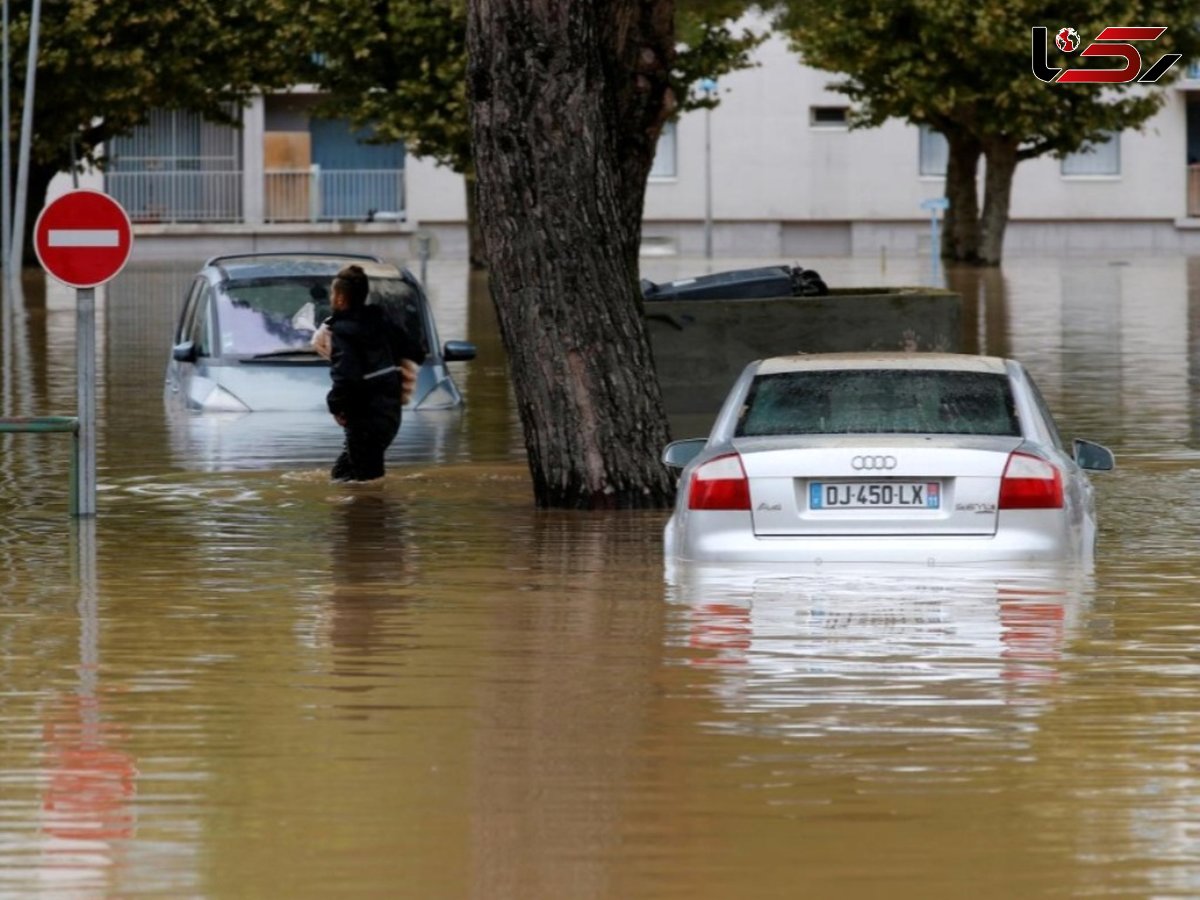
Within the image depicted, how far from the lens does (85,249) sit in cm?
1500

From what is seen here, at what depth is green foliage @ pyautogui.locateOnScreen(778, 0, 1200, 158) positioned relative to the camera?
57875 millimetres

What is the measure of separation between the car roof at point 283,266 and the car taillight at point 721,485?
11072mm

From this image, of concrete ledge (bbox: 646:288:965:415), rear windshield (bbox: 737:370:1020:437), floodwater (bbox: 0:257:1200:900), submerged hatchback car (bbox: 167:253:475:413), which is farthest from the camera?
concrete ledge (bbox: 646:288:965:415)

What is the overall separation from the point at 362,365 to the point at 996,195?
45.2 meters

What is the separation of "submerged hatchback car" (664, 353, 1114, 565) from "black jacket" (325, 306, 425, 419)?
19.0 feet

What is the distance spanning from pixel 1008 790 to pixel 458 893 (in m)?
1.85

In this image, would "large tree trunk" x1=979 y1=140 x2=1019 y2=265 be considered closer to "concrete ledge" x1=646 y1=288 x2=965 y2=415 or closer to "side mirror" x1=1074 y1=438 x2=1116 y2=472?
"concrete ledge" x1=646 y1=288 x2=965 y2=415

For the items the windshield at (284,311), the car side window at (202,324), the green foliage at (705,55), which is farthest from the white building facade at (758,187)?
the windshield at (284,311)

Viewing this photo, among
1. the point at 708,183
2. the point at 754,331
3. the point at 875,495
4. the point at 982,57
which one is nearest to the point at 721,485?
the point at 875,495

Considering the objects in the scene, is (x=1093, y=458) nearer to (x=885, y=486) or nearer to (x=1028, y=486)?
(x=1028, y=486)

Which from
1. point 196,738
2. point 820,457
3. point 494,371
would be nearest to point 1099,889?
point 196,738

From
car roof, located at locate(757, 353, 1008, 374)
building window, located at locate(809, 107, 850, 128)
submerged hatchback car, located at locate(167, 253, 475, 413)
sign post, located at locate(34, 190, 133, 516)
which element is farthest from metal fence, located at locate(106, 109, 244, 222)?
car roof, located at locate(757, 353, 1008, 374)

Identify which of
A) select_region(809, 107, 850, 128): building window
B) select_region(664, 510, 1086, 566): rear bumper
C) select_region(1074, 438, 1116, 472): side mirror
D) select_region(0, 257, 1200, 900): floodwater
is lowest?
select_region(0, 257, 1200, 900): floodwater

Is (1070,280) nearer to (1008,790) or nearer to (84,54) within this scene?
(84,54)
